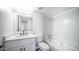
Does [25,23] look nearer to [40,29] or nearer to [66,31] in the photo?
[40,29]

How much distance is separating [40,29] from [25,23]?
290mm

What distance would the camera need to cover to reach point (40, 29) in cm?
A: 99

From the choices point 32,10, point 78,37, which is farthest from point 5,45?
point 78,37

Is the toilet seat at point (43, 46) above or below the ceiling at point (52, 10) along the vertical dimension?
below

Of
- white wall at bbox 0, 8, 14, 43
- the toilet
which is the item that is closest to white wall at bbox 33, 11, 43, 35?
the toilet

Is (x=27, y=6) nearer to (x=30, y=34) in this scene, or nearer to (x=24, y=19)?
(x=24, y=19)

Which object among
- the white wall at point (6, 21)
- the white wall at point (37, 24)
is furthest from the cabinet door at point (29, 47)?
the white wall at point (6, 21)

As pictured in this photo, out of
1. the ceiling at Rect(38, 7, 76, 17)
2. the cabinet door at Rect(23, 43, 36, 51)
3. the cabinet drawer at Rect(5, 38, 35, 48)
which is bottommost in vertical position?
the cabinet door at Rect(23, 43, 36, 51)

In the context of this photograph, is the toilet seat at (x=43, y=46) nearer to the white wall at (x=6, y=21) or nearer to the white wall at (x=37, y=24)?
the white wall at (x=37, y=24)

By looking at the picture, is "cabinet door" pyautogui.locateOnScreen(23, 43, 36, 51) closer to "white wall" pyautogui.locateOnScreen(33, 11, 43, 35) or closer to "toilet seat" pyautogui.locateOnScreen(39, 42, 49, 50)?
"toilet seat" pyautogui.locateOnScreen(39, 42, 49, 50)

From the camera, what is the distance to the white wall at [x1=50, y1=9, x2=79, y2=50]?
2.92 feet

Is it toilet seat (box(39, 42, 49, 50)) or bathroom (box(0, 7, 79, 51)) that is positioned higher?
bathroom (box(0, 7, 79, 51))

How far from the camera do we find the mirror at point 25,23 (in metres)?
0.96

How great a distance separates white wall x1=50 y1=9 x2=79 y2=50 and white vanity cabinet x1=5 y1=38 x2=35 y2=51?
377 mm
